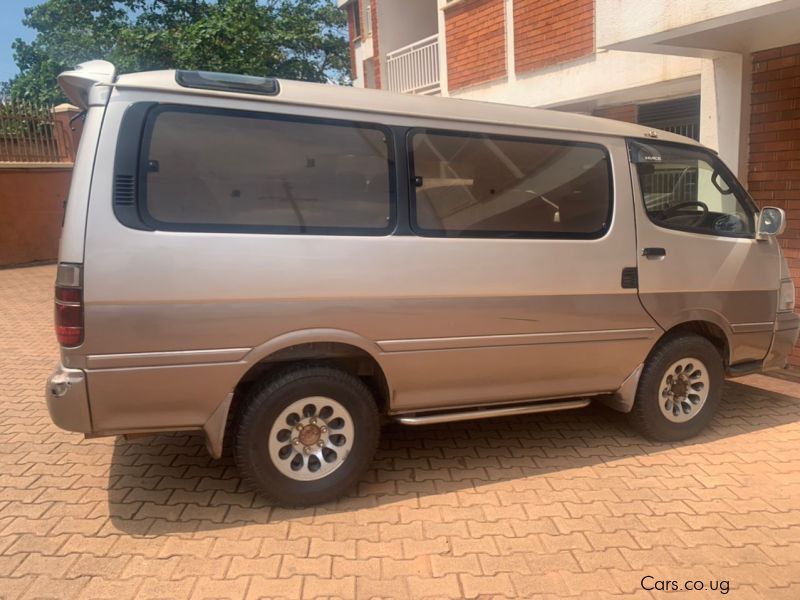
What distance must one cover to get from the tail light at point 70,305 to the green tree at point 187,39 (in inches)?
587

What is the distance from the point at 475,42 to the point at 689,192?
642 centimetres

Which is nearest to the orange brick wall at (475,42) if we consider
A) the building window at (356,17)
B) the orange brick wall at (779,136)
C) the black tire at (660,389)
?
the orange brick wall at (779,136)

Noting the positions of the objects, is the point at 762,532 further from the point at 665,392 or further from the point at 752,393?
the point at 752,393

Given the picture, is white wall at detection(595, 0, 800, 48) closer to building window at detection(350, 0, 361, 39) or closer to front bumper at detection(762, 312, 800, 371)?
front bumper at detection(762, 312, 800, 371)

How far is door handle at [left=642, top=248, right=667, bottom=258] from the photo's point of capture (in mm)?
3797

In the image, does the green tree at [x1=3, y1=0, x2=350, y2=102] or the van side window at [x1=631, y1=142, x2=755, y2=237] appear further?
the green tree at [x1=3, y1=0, x2=350, y2=102]

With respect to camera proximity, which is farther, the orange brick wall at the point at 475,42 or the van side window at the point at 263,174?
the orange brick wall at the point at 475,42

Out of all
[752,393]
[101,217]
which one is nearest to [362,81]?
[752,393]

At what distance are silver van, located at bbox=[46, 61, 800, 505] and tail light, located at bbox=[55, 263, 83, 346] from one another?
1 cm

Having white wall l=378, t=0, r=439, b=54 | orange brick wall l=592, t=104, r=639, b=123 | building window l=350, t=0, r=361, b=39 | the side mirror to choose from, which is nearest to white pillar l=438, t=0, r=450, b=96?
orange brick wall l=592, t=104, r=639, b=123

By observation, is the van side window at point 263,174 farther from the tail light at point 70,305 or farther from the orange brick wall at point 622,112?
the orange brick wall at point 622,112

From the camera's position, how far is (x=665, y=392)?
408cm

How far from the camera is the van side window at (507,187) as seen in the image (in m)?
3.32

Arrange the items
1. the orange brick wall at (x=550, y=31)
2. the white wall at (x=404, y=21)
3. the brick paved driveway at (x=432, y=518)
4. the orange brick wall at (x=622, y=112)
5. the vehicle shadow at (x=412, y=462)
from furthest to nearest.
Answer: the white wall at (x=404, y=21), the orange brick wall at (x=622, y=112), the orange brick wall at (x=550, y=31), the vehicle shadow at (x=412, y=462), the brick paved driveway at (x=432, y=518)
